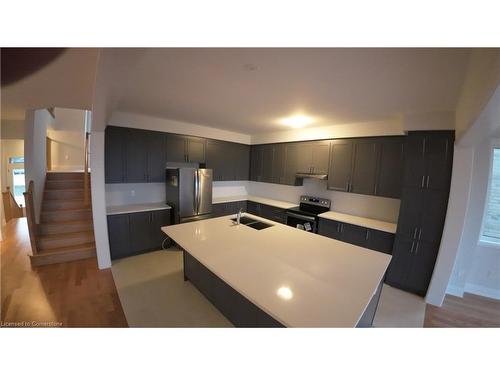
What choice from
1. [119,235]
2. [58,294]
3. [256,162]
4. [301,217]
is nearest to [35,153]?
[119,235]

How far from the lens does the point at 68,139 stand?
255 inches

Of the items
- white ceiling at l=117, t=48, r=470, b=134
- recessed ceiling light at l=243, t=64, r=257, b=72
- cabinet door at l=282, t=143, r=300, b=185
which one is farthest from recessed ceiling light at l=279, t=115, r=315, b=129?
recessed ceiling light at l=243, t=64, r=257, b=72

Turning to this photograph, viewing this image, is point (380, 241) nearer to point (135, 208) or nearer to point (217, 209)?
point (217, 209)

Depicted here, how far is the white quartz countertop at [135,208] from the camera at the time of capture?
10.0 feet

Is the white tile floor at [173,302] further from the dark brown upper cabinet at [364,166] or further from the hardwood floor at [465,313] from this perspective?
the dark brown upper cabinet at [364,166]

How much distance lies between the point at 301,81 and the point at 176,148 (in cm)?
276

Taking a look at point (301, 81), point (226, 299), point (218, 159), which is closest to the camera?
point (301, 81)

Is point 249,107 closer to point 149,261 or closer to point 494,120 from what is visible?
point 494,120

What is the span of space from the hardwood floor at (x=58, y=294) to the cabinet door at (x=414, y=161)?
371cm

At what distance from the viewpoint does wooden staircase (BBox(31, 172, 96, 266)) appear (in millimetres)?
2984

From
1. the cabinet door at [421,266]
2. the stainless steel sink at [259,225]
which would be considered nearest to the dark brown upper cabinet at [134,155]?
the stainless steel sink at [259,225]

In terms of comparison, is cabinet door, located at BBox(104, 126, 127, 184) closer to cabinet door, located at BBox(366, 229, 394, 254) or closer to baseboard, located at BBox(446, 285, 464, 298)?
cabinet door, located at BBox(366, 229, 394, 254)

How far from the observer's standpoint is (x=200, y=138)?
13.0 feet

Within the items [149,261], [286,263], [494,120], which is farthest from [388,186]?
[149,261]
